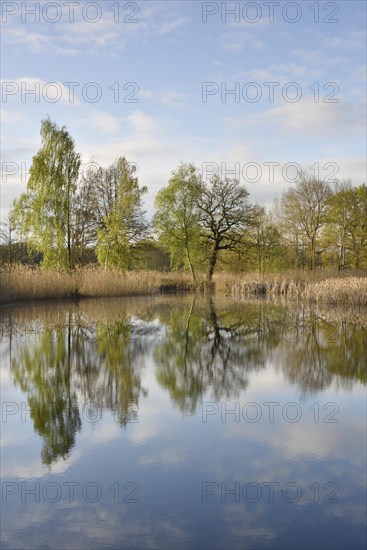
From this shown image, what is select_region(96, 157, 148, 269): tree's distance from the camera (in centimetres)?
2955

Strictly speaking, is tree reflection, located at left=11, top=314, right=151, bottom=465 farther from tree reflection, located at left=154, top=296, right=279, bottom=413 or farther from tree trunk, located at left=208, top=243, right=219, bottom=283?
tree trunk, located at left=208, top=243, right=219, bottom=283

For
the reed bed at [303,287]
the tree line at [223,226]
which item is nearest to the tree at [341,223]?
the tree line at [223,226]

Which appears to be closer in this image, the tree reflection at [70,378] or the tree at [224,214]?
the tree reflection at [70,378]

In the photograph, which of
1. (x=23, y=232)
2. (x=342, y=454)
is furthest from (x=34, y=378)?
(x=23, y=232)

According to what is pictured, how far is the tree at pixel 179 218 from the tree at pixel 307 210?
575 cm

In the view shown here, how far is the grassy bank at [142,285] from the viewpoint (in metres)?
18.7

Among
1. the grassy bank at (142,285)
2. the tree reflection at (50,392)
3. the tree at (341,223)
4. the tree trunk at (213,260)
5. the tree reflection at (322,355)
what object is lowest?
the tree reflection at (322,355)

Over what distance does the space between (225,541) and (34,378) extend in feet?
14.0

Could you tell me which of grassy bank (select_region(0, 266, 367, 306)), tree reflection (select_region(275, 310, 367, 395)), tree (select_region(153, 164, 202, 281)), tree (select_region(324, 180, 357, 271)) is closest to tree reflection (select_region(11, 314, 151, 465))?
tree reflection (select_region(275, 310, 367, 395))

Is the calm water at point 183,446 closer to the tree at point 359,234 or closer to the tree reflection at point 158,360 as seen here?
the tree reflection at point 158,360

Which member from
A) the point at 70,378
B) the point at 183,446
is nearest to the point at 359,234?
the point at 70,378

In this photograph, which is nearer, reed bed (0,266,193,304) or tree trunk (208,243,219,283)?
reed bed (0,266,193,304)

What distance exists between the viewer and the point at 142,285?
2667 cm

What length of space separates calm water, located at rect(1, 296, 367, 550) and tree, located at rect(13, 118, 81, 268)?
608 inches
